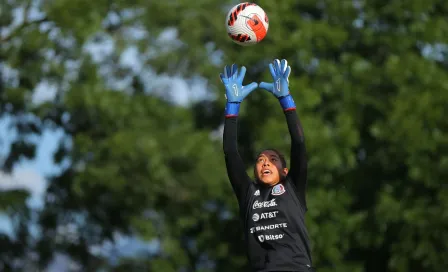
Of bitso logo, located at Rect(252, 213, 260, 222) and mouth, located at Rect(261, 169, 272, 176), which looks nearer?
bitso logo, located at Rect(252, 213, 260, 222)

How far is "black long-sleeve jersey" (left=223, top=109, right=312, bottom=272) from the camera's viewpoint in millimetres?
6988

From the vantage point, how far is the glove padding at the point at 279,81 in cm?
766

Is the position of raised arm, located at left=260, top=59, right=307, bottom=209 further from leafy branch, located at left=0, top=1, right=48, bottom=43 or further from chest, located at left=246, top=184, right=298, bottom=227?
leafy branch, located at left=0, top=1, right=48, bottom=43

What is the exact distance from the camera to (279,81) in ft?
25.4

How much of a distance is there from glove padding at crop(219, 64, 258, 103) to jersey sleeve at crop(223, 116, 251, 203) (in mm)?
293

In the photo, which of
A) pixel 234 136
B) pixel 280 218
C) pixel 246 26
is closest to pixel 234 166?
pixel 234 136

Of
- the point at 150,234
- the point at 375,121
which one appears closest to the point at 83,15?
the point at 150,234

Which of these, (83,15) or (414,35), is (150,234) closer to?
(83,15)

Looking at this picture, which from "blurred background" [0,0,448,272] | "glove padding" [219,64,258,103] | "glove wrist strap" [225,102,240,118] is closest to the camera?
"glove wrist strap" [225,102,240,118]

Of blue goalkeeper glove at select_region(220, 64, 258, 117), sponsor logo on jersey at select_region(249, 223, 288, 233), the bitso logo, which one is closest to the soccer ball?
blue goalkeeper glove at select_region(220, 64, 258, 117)

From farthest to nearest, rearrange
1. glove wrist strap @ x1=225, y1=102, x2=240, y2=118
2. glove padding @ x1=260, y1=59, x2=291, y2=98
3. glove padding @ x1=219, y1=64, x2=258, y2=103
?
glove padding @ x1=219, y1=64, x2=258, y2=103 < glove wrist strap @ x1=225, y1=102, x2=240, y2=118 < glove padding @ x1=260, y1=59, x2=291, y2=98

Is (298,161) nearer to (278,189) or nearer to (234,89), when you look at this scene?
(278,189)

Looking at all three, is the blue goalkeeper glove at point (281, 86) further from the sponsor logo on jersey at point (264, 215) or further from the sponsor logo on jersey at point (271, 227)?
the sponsor logo on jersey at point (271, 227)

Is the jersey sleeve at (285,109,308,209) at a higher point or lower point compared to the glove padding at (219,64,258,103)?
lower
